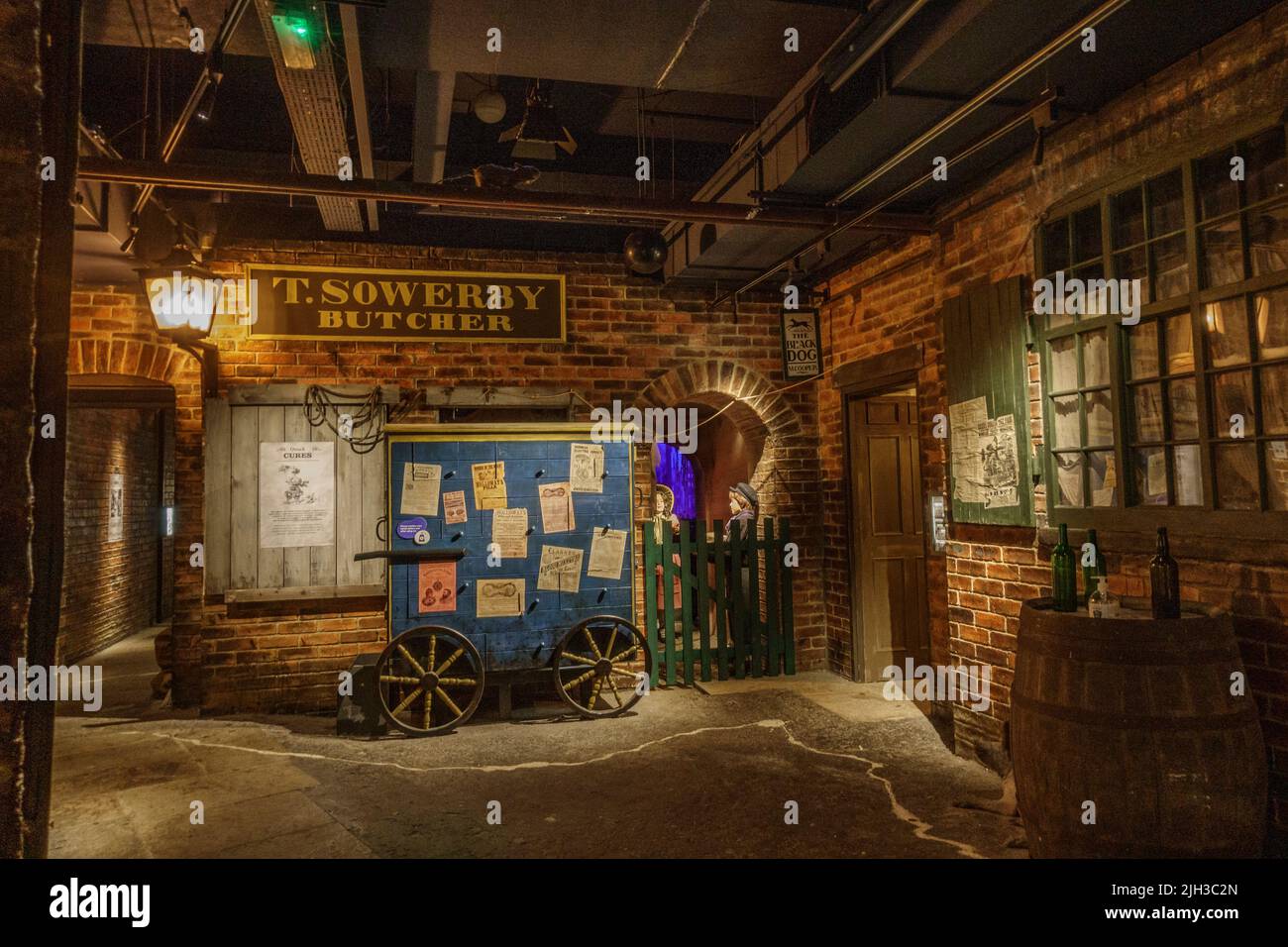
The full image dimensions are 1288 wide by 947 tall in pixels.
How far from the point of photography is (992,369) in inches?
177

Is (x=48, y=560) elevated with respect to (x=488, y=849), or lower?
elevated

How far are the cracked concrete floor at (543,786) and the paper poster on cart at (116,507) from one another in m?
3.91

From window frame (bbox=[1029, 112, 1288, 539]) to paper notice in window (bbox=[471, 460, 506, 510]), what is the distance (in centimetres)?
358

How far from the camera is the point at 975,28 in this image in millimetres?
3209

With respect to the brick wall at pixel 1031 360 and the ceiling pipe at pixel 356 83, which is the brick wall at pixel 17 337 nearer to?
the ceiling pipe at pixel 356 83

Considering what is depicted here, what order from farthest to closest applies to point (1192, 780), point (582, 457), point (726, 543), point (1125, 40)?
1. point (726, 543)
2. point (582, 457)
3. point (1125, 40)
4. point (1192, 780)

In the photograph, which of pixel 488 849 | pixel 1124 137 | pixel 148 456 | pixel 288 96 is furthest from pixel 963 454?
pixel 148 456

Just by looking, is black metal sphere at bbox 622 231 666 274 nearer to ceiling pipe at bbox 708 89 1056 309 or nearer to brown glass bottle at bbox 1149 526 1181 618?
ceiling pipe at bbox 708 89 1056 309

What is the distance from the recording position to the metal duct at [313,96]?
11.2ft

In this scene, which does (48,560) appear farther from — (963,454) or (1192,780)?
(963,454)

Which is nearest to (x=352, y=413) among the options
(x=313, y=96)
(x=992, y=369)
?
(x=313, y=96)

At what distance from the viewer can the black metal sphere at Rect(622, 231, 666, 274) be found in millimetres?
6078

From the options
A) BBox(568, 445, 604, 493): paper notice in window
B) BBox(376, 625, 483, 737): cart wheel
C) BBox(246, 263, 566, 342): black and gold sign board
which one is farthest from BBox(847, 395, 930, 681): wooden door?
BBox(376, 625, 483, 737): cart wheel

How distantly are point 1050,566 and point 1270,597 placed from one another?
44.4 inches
